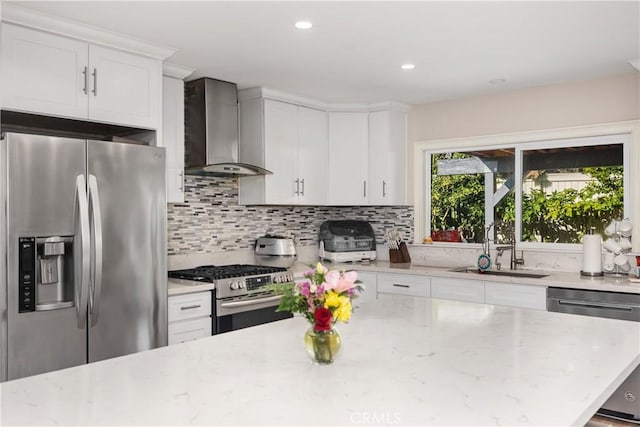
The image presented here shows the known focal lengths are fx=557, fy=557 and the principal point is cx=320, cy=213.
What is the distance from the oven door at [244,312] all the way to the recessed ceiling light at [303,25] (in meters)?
1.80

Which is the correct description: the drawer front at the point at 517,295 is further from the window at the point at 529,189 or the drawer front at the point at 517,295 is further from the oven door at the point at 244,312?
the oven door at the point at 244,312

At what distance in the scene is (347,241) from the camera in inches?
205

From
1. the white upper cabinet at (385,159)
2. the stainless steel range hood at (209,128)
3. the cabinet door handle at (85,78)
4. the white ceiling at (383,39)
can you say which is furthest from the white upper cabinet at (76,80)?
the white upper cabinet at (385,159)

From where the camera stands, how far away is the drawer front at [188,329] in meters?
3.42

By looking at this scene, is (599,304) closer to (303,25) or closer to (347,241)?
(347,241)

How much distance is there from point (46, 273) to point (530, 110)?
3.71 m

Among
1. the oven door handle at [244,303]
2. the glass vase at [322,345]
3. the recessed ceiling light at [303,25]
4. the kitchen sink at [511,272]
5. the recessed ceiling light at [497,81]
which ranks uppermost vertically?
the recessed ceiling light at [497,81]

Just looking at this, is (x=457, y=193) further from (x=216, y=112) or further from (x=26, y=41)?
(x=26, y=41)

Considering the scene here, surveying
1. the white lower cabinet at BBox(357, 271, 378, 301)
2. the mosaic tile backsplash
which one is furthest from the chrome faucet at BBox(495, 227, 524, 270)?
the white lower cabinet at BBox(357, 271, 378, 301)

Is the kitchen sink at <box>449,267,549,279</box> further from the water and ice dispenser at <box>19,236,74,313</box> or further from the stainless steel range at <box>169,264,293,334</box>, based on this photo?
the water and ice dispenser at <box>19,236,74,313</box>

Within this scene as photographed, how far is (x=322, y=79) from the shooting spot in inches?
164

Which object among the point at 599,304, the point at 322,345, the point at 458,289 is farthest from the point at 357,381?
the point at 458,289

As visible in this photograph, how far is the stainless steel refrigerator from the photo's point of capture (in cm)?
264

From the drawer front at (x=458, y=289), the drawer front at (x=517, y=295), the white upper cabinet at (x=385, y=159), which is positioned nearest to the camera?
the drawer front at (x=517, y=295)
